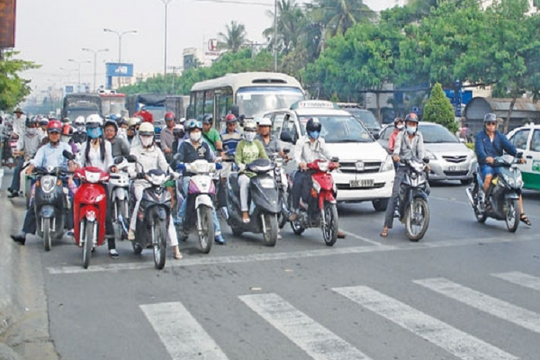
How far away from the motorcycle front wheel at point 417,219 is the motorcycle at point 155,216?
366 cm

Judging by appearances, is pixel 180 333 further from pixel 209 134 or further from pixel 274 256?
pixel 209 134

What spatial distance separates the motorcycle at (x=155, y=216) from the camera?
8750 millimetres

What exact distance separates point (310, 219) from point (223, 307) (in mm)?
3837

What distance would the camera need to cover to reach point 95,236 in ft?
30.1

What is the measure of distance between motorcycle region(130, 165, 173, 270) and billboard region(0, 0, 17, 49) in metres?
2.65

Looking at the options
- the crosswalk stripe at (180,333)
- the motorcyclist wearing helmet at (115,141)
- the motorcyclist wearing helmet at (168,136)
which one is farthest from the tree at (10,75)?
the crosswalk stripe at (180,333)

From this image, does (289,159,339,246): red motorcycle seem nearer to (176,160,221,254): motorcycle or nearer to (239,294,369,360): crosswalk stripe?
A: (176,160,221,254): motorcycle

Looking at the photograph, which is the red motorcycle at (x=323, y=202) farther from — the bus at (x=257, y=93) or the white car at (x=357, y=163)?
the bus at (x=257, y=93)

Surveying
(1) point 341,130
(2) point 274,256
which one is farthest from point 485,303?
(1) point 341,130

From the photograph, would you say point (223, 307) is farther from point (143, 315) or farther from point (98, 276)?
point (98, 276)

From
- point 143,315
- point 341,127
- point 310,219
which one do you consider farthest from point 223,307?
point 341,127

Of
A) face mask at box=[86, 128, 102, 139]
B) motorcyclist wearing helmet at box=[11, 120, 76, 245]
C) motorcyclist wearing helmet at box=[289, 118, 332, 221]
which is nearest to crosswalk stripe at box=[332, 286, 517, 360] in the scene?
motorcyclist wearing helmet at box=[289, 118, 332, 221]

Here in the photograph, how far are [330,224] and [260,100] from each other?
1361 cm

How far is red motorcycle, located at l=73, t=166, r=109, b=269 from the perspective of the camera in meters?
8.77
